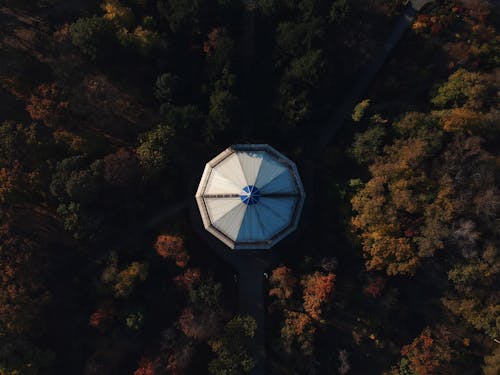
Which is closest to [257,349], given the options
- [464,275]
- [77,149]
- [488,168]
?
[464,275]

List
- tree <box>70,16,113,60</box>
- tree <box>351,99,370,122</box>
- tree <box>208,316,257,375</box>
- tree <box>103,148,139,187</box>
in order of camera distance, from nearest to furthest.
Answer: tree <box>103,148,139,187</box> < tree <box>70,16,113,60</box> < tree <box>208,316,257,375</box> < tree <box>351,99,370,122</box>

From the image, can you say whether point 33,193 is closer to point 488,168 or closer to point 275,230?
point 275,230

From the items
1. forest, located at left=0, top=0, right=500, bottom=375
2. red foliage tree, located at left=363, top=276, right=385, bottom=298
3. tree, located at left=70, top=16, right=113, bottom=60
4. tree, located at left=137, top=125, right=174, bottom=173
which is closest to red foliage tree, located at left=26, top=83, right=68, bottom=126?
forest, located at left=0, top=0, right=500, bottom=375

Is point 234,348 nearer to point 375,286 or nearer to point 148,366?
point 148,366

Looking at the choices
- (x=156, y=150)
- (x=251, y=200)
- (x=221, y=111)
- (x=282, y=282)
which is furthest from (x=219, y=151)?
(x=282, y=282)

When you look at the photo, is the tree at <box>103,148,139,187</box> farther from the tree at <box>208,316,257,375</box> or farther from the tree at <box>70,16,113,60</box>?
the tree at <box>208,316,257,375</box>
